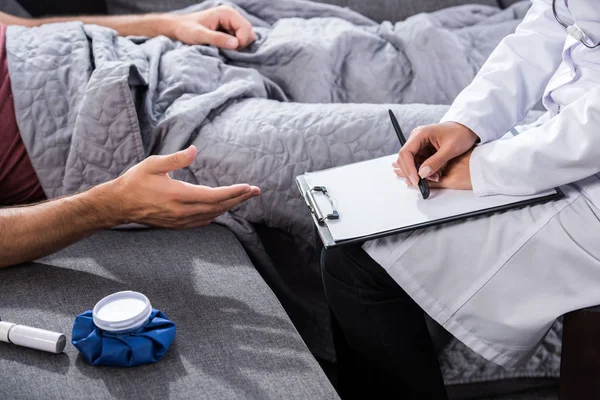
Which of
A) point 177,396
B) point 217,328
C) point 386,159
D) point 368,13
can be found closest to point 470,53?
point 368,13

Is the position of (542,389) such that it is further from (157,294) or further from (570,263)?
(157,294)

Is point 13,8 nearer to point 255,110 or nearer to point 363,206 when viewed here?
point 255,110

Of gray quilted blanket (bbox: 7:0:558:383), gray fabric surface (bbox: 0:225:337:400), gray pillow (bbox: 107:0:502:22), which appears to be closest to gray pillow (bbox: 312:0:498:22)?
gray pillow (bbox: 107:0:502:22)

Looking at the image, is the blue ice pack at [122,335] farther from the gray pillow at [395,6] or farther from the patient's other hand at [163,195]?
the gray pillow at [395,6]

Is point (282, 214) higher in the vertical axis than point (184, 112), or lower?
lower

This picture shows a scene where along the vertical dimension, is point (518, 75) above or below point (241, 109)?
above

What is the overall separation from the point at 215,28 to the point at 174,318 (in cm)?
84

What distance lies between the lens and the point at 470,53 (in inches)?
65.2

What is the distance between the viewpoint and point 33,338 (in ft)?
3.18

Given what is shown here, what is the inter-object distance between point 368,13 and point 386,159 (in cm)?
88

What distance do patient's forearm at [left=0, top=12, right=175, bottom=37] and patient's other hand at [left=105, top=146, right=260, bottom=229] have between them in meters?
0.62

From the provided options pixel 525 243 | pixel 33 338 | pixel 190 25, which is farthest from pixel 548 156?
pixel 190 25

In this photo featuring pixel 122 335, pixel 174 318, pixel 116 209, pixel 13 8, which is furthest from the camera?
pixel 13 8

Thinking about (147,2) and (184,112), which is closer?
(184,112)
